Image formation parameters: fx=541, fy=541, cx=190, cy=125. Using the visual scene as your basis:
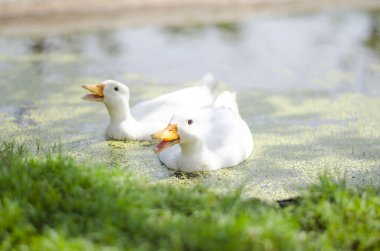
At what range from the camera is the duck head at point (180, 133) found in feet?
11.6

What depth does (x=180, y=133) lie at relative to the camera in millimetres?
3551

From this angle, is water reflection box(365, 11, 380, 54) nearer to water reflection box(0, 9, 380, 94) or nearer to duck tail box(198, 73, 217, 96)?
water reflection box(0, 9, 380, 94)

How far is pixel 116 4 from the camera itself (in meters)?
10.1

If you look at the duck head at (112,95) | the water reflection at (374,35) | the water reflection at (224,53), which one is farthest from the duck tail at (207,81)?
the water reflection at (374,35)

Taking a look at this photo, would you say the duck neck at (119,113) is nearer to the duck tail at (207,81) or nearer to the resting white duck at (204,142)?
the resting white duck at (204,142)

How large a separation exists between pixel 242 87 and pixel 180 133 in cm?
234

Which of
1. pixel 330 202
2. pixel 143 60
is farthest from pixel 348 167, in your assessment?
pixel 143 60

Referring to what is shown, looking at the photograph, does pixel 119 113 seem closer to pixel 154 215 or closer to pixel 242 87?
pixel 154 215

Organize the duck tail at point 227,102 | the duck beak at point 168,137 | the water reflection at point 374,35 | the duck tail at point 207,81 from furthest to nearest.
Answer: the water reflection at point 374,35
the duck tail at point 207,81
the duck tail at point 227,102
the duck beak at point 168,137

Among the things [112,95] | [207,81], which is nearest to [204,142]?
[112,95]

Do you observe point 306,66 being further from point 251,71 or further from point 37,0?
point 37,0

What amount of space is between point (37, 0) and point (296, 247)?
26.2 ft

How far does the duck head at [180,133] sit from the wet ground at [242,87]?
233 mm

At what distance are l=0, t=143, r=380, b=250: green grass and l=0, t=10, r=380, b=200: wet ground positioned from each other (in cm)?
38
